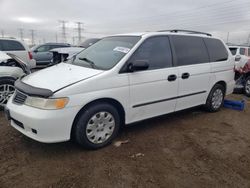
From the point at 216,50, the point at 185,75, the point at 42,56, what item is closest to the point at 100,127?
the point at 185,75

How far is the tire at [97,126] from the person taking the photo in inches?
111

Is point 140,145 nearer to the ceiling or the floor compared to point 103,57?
nearer to the floor

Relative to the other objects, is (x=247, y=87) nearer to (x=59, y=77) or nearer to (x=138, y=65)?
(x=138, y=65)

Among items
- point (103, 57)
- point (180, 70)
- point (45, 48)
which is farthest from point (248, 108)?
point (45, 48)

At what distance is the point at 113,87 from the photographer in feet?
9.82

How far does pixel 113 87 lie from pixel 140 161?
1.07 metres

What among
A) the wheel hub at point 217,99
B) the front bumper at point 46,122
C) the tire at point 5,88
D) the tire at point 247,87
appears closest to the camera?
the front bumper at point 46,122

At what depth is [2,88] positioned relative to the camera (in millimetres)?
4438

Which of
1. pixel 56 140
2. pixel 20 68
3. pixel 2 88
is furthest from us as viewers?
pixel 20 68

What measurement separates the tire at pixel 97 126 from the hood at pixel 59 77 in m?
0.44

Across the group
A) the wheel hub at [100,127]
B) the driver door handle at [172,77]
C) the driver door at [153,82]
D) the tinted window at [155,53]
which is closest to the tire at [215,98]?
the driver door at [153,82]

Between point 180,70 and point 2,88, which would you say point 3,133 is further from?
point 180,70

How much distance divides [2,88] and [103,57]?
2.47 metres

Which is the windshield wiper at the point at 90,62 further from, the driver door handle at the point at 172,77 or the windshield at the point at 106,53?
the driver door handle at the point at 172,77
